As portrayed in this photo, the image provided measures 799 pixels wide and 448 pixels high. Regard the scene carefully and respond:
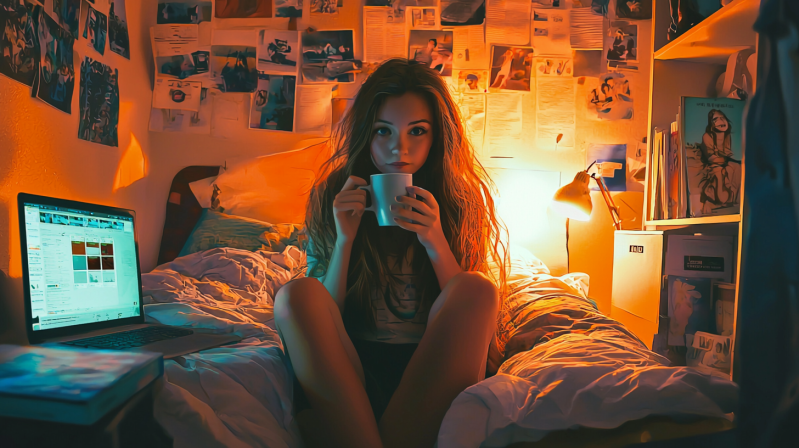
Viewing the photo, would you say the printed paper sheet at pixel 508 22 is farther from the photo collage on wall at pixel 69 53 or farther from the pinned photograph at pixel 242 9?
the photo collage on wall at pixel 69 53

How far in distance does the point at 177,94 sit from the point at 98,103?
47 cm

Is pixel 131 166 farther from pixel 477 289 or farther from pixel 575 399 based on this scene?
pixel 575 399

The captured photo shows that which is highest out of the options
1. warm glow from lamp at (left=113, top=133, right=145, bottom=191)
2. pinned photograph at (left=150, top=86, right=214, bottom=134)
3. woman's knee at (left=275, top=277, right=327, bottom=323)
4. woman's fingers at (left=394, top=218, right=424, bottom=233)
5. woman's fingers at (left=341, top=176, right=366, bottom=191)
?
pinned photograph at (left=150, top=86, right=214, bottom=134)

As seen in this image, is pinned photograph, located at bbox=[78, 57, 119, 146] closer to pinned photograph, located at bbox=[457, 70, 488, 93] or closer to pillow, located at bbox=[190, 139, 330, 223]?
pillow, located at bbox=[190, 139, 330, 223]

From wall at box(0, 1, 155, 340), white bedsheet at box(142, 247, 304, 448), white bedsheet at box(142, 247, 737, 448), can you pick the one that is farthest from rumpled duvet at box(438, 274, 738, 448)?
wall at box(0, 1, 155, 340)

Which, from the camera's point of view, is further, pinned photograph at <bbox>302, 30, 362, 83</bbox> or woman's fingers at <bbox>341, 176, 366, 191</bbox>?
pinned photograph at <bbox>302, 30, 362, 83</bbox>

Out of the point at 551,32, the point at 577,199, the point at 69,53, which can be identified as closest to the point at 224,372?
the point at 577,199

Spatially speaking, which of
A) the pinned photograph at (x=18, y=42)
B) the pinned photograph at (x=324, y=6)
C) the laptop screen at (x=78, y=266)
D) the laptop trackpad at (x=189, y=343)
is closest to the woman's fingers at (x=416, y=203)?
the laptop trackpad at (x=189, y=343)

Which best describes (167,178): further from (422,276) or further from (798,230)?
(798,230)

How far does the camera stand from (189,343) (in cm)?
85

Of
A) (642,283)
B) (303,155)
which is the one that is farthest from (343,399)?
(303,155)

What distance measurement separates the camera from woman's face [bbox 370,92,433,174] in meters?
1.04

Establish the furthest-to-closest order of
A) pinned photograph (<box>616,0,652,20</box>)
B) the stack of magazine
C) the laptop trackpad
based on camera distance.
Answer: pinned photograph (<box>616,0,652,20</box>), the stack of magazine, the laptop trackpad

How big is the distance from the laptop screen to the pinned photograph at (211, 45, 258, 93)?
4.18ft
